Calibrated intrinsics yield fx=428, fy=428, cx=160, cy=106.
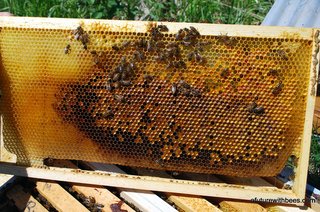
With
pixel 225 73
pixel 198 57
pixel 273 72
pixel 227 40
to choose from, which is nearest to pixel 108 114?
pixel 198 57

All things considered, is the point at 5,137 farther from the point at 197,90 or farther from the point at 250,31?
the point at 250,31

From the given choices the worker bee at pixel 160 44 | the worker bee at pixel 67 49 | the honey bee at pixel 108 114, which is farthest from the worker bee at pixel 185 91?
the worker bee at pixel 67 49

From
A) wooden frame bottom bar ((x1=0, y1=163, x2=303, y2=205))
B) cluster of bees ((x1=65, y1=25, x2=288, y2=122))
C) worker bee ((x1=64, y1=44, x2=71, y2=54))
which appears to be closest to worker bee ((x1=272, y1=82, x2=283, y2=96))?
cluster of bees ((x1=65, y1=25, x2=288, y2=122))

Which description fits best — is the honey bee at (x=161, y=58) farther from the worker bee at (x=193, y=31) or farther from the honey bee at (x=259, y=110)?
the honey bee at (x=259, y=110)

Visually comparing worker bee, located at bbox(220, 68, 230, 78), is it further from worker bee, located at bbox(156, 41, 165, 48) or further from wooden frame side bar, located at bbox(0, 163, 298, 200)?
wooden frame side bar, located at bbox(0, 163, 298, 200)

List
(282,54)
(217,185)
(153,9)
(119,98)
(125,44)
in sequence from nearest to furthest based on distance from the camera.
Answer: (282,54), (125,44), (119,98), (217,185), (153,9)

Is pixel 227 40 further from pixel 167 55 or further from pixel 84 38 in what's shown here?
pixel 84 38

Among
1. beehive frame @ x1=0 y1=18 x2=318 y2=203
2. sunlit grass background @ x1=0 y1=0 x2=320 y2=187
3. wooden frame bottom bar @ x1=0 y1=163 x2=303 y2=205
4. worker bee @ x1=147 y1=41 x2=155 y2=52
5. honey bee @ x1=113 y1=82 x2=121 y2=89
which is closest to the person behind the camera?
beehive frame @ x1=0 y1=18 x2=318 y2=203
